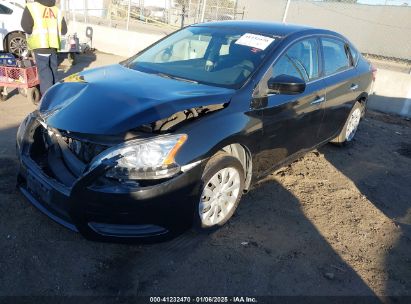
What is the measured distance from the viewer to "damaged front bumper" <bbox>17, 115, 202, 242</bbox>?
2680 millimetres

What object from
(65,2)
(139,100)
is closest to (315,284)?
(139,100)

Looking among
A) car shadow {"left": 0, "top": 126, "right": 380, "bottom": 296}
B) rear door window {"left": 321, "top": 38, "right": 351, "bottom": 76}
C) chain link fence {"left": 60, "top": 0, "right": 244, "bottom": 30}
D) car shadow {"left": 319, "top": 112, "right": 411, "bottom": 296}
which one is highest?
rear door window {"left": 321, "top": 38, "right": 351, "bottom": 76}

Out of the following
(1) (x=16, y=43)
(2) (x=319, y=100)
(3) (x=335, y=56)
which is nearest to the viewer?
(2) (x=319, y=100)

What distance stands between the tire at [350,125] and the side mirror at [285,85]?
7.59ft

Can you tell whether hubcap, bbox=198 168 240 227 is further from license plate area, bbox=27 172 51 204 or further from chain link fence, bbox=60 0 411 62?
chain link fence, bbox=60 0 411 62

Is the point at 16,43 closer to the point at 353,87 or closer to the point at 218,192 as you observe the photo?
the point at 353,87

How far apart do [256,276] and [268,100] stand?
152 centimetres

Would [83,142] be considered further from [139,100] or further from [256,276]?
[256,276]

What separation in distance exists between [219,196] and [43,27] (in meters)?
4.68

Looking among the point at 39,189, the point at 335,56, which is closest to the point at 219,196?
the point at 39,189

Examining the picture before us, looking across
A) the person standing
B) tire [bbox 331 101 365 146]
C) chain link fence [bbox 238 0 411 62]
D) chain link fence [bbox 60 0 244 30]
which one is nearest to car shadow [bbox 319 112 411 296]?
tire [bbox 331 101 365 146]

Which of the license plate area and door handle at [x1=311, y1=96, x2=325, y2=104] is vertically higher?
door handle at [x1=311, y1=96, x2=325, y2=104]

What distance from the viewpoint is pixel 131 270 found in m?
2.90

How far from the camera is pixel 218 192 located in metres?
3.27
